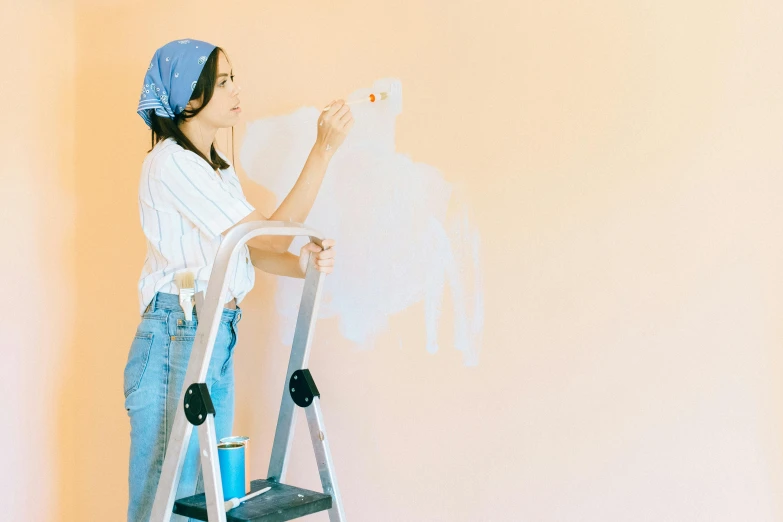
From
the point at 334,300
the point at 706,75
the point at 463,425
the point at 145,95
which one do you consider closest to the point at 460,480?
the point at 463,425

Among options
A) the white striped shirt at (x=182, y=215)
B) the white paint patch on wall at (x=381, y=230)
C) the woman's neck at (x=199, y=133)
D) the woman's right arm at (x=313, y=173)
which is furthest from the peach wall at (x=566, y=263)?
the white striped shirt at (x=182, y=215)

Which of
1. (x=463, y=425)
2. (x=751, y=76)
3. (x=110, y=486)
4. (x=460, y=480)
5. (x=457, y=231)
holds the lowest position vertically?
(x=110, y=486)

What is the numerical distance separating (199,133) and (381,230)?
46cm

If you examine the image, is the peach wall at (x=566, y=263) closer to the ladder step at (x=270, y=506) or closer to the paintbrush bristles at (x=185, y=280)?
the ladder step at (x=270, y=506)

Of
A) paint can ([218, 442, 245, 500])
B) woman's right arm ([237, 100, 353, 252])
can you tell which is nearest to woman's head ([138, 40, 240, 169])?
woman's right arm ([237, 100, 353, 252])

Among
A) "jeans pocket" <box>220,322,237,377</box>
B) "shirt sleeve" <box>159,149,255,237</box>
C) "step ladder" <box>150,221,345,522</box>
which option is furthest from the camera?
"jeans pocket" <box>220,322,237,377</box>

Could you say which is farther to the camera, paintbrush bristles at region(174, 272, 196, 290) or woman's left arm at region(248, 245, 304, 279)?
woman's left arm at region(248, 245, 304, 279)

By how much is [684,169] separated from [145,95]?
1103 mm

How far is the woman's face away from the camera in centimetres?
162

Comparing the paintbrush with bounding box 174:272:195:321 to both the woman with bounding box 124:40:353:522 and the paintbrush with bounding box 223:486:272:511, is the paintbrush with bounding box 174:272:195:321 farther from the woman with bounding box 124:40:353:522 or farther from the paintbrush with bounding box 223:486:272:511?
the paintbrush with bounding box 223:486:272:511

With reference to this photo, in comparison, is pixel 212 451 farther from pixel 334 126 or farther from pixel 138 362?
pixel 334 126

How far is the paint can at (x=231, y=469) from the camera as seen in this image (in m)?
1.35

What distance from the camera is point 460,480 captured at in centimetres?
155

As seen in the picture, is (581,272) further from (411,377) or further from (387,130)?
(387,130)
